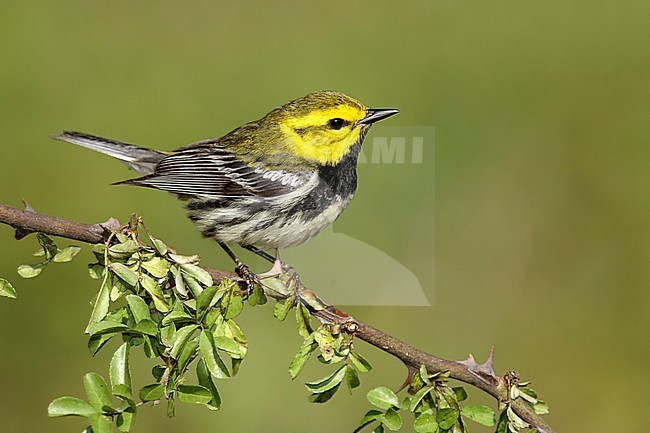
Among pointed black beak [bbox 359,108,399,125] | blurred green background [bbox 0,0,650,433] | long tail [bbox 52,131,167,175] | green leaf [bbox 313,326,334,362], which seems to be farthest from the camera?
blurred green background [bbox 0,0,650,433]

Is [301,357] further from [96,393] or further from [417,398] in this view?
[96,393]

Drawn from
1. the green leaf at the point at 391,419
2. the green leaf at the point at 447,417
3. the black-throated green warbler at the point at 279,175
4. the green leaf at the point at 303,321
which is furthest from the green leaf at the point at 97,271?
the black-throated green warbler at the point at 279,175

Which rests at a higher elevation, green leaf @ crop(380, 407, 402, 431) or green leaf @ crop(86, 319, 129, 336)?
green leaf @ crop(86, 319, 129, 336)

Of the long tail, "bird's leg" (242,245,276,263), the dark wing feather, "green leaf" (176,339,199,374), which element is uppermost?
the long tail

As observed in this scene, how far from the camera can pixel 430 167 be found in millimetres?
5625

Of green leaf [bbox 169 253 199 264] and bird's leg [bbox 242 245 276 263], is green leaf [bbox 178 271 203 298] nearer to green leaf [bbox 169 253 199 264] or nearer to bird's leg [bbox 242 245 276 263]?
green leaf [bbox 169 253 199 264]

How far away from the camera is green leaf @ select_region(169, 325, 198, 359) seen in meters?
1.98

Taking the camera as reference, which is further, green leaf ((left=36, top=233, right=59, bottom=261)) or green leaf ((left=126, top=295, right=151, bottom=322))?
green leaf ((left=36, top=233, right=59, bottom=261))

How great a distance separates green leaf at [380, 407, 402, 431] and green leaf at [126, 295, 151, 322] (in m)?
0.56

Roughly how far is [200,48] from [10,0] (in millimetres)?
1319

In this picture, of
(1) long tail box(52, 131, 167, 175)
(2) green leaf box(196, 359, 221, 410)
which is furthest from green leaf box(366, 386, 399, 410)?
(1) long tail box(52, 131, 167, 175)

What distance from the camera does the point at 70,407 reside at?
1866mm

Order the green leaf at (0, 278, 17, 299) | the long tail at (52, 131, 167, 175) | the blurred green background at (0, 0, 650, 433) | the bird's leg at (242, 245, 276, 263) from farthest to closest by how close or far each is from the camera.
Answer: the blurred green background at (0, 0, 650, 433) → the bird's leg at (242, 245, 276, 263) → the long tail at (52, 131, 167, 175) → the green leaf at (0, 278, 17, 299)

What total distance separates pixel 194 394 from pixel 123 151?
76.6 inches
